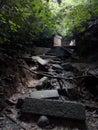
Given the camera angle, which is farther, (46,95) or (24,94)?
(24,94)

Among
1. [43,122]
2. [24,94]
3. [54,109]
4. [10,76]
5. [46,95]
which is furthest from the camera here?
[24,94]

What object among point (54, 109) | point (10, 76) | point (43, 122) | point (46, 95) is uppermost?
point (10, 76)

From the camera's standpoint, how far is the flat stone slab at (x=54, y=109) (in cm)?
321

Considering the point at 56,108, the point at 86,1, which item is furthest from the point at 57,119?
the point at 86,1

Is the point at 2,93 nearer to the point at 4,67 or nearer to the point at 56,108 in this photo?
the point at 4,67

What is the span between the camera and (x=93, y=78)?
4.87 metres

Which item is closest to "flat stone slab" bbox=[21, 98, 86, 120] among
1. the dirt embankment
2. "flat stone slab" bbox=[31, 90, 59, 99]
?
"flat stone slab" bbox=[31, 90, 59, 99]

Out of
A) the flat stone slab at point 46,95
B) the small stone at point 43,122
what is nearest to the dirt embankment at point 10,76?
the flat stone slab at point 46,95

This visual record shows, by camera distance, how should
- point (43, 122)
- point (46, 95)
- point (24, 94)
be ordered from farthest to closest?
point (24, 94)
point (46, 95)
point (43, 122)

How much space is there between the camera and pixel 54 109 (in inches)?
130

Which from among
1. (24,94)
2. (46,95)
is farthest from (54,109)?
(24,94)

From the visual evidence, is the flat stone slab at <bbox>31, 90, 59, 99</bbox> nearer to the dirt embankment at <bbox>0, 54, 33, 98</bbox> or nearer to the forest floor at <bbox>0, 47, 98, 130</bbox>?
the forest floor at <bbox>0, 47, 98, 130</bbox>

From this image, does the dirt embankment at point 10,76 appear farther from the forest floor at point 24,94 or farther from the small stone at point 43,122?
the small stone at point 43,122

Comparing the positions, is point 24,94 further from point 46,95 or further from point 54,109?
point 54,109
